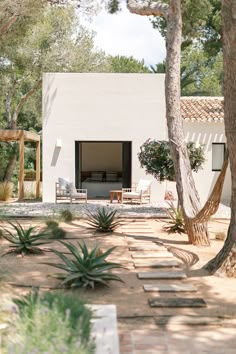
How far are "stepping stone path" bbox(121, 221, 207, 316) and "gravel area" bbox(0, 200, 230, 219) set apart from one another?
2358 millimetres

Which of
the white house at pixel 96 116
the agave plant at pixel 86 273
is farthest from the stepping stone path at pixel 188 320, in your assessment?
the white house at pixel 96 116

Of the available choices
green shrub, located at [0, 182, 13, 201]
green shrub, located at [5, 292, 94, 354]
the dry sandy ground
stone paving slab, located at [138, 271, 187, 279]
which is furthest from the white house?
green shrub, located at [5, 292, 94, 354]

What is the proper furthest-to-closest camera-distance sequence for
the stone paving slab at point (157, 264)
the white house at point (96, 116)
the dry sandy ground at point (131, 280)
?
the white house at point (96, 116)
the stone paving slab at point (157, 264)
the dry sandy ground at point (131, 280)

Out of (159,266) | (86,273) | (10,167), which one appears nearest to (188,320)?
(86,273)

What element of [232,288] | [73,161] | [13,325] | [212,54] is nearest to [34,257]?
[232,288]

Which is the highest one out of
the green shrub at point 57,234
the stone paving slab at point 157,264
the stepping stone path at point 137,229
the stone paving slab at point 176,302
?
the green shrub at point 57,234

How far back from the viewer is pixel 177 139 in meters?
10.5

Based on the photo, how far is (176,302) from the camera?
19.7 feet

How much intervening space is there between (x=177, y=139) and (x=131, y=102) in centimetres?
→ 772

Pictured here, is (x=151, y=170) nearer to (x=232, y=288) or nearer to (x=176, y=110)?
(x=176, y=110)

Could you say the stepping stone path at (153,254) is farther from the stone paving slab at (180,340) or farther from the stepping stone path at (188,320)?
the stone paving slab at (180,340)

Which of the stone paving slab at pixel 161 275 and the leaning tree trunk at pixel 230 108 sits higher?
the leaning tree trunk at pixel 230 108

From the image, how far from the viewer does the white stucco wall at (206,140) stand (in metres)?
18.6

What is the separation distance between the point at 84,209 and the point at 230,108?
8471 mm
